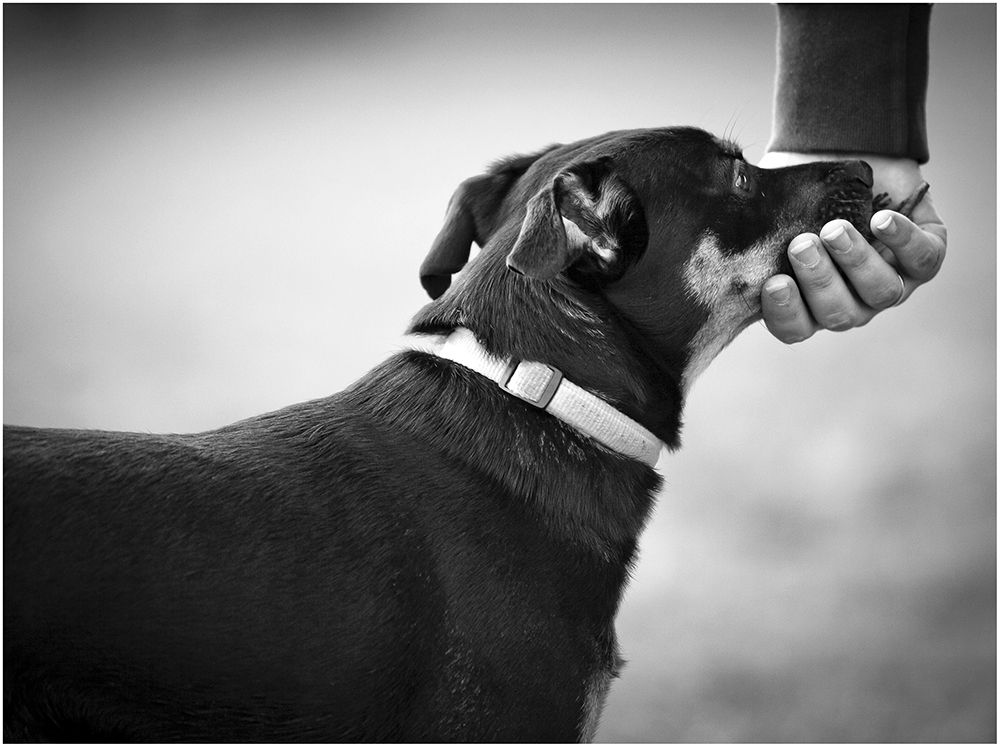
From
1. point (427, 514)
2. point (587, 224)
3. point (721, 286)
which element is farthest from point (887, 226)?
point (427, 514)

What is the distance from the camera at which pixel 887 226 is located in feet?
8.34

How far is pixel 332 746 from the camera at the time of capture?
74.0 inches

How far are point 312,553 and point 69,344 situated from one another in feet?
23.6

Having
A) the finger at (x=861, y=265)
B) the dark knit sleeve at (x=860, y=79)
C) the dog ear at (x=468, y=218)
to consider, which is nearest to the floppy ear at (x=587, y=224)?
the dog ear at (x=468, y=218)

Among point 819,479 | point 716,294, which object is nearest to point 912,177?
point 716,294

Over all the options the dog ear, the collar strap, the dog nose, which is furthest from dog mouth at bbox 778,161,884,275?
the dog ear

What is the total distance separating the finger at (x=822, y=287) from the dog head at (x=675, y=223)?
7 centimetres

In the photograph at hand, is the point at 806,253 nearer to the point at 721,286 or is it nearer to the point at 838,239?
the point at 838,239

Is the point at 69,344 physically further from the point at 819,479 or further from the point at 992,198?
the point at 992,198

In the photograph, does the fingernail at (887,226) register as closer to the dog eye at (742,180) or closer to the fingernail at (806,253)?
the fingernail at (806,253)

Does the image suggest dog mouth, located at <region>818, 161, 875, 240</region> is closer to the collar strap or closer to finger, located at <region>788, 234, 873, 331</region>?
finger, located at <region>788, 234, 873, 331</region>

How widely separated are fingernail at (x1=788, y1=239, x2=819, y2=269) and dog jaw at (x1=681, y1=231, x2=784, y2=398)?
7cm

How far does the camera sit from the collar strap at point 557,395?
2139 millimetres

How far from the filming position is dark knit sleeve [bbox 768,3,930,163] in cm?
296
